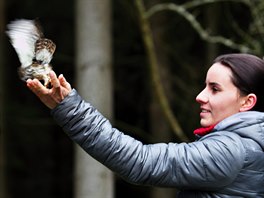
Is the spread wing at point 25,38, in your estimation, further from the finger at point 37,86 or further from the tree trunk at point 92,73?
the tree trunk at point 92,73

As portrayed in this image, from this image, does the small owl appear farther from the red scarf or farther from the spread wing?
the red scarf

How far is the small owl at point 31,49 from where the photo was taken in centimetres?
228

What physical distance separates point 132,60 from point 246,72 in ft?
25.4

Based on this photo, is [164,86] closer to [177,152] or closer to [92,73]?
[92,73]

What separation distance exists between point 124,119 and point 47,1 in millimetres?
2693

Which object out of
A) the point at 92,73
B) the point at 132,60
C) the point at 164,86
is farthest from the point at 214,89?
the point at 132,60

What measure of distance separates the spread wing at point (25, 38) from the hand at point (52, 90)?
11 centimetres

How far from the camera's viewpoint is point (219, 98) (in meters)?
2.43

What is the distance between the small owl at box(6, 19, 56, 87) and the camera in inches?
89.9

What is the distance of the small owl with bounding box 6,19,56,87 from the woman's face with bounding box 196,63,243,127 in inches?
22.9

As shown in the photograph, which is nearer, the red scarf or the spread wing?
the spread wing

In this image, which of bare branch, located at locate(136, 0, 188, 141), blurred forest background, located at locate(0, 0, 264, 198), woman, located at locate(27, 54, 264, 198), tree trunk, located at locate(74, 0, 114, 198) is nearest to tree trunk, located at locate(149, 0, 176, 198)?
blurred forest background, located at locate(0, 0, 264, 198)

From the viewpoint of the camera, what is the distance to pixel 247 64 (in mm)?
2453

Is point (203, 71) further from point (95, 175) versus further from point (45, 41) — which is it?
point (45, 41)
